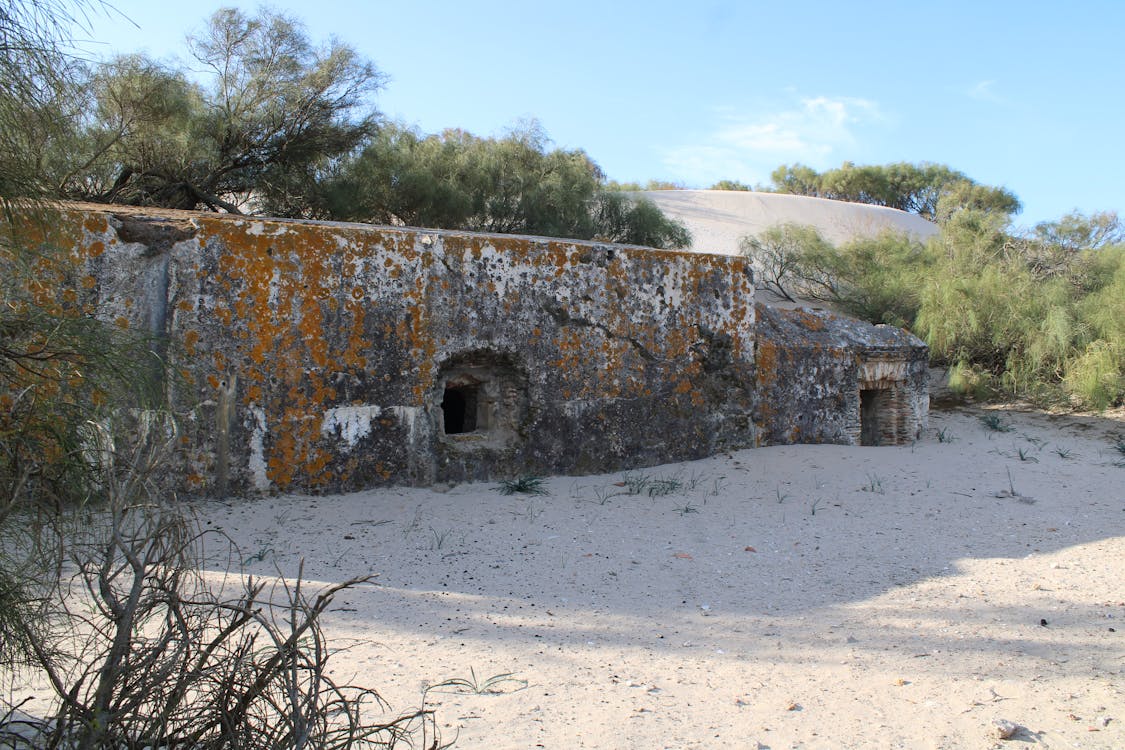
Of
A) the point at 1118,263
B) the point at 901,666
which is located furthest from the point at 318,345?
the point at 1118,263

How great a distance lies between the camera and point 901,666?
3.28 meters

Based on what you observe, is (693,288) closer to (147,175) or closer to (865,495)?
(865,495)

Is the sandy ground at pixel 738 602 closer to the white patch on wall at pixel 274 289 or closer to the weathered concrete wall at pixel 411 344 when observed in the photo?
the weathered concrete wall at pixel 411 344

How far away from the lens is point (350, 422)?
5355 mm

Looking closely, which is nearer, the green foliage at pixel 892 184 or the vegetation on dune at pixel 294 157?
the vegetation on dune at pixel 294 157

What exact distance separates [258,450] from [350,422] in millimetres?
561

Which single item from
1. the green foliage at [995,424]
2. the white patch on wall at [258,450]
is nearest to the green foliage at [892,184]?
the green foliage at [995,424]

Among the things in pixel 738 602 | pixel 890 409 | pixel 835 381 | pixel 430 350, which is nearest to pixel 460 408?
pixel 430 350

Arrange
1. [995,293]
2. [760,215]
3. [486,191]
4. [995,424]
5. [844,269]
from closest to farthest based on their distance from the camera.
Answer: [995,424], [995,293], [486,191], [844,269], [760,215]

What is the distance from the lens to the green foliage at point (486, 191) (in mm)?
13195

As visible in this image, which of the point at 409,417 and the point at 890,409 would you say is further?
the point at 890,409

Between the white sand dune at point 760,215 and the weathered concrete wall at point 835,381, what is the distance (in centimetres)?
1667

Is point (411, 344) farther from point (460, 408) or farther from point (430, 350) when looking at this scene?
point (460, 408)

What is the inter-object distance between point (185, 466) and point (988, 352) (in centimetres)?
1021
